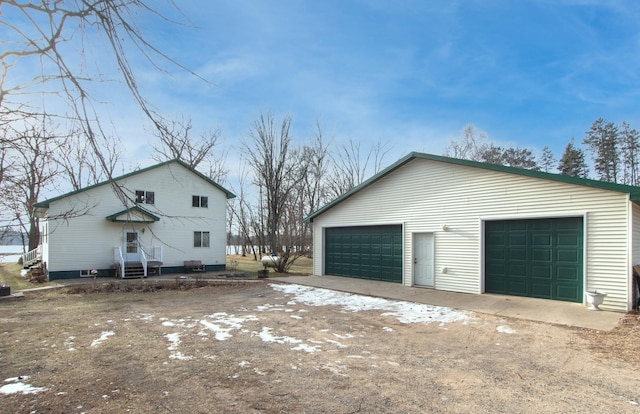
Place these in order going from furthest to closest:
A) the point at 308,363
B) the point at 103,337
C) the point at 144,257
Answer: the point at 144,257
the point at 103,337
the point at 308,363

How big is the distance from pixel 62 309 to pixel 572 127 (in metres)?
39.7

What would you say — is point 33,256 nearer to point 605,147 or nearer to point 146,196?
point 146,196

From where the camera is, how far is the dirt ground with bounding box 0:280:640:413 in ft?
13.2

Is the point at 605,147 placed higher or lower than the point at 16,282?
higher

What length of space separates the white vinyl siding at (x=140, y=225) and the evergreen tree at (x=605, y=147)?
104 ft

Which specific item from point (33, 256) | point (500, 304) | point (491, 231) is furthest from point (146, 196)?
point (500, 304)

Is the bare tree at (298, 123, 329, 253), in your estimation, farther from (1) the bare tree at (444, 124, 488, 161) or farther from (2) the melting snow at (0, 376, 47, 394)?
(2) the melting snow at (0, 376, 47, 394)

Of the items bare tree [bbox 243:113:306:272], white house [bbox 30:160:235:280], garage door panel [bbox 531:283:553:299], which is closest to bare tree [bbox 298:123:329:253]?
bare tree [bbox 243:113:306:272]

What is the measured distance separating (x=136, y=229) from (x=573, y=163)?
37450mm

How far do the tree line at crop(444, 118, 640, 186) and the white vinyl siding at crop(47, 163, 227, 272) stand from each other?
2256cm

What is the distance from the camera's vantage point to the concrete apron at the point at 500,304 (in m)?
8.07

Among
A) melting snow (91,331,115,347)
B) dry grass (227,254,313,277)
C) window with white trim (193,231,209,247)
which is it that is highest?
window with white trim (193,231,209,247)

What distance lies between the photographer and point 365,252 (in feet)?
50.6

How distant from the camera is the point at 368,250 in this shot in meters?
15.3
